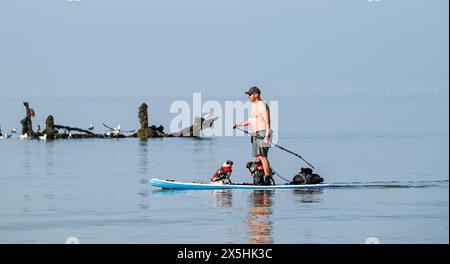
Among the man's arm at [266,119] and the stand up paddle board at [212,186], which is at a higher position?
the man's arm at [266,119]

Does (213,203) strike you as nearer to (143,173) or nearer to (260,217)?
(260,217)

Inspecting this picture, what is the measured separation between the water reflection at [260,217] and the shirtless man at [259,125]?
0.93 metres

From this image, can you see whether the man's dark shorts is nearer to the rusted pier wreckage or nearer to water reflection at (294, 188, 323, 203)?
water reflection at (294, 188, 323, 203)

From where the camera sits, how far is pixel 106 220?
3003 cm

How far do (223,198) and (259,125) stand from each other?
104 inches

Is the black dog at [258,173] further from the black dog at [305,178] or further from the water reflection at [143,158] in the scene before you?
the water reflection at [143,158]

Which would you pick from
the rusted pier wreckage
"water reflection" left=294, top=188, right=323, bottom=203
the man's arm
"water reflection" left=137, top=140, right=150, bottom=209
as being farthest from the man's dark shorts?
the rusted pier wreckage

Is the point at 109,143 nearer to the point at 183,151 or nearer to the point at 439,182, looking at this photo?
the point at 183,151

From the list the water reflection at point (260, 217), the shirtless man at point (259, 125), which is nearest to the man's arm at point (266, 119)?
the shirtless man at point (259, 125)

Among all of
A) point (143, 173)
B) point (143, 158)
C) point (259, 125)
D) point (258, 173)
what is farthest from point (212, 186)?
point (143, 158)

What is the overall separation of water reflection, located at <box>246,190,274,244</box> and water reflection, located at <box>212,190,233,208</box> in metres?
0.59

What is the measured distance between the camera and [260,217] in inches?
1174

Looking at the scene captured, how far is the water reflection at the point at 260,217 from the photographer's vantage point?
26.3 metres

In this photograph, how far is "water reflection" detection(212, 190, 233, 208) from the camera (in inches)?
1293
